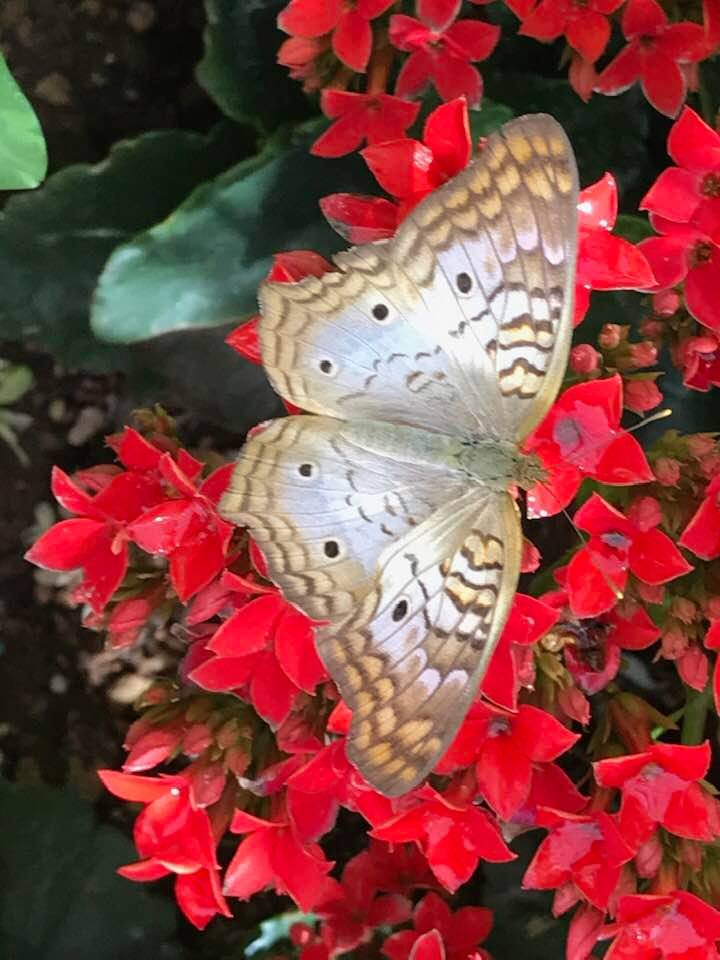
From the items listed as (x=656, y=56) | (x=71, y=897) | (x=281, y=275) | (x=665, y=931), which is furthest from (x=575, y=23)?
(x=71, y=897)

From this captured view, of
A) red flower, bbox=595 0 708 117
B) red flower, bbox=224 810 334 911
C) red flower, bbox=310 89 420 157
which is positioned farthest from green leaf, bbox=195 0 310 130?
red flower, bbox=224 810 334 911

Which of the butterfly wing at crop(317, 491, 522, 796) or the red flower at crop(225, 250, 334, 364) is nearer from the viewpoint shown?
the butterfly wing at crop(317, 491, 522, 796)

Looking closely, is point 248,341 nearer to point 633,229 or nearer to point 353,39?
point 353,39

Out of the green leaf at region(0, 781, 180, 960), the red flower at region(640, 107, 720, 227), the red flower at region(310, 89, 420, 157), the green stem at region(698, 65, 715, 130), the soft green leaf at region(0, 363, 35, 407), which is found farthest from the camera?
Result: the soft green leaf at region(0, 363, 35, 407)

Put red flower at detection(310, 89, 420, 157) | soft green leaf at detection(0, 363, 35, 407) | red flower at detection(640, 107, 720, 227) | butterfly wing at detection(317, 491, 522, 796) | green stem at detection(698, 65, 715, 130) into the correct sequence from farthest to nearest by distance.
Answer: soft green leaf at detection(0, 363, 35, 407)
green stem at detection(698, 65, 715, 130)
red flower at detection(310, 89, 420, 157)
red flower at detection(640, 107, 720, 227)
butterfly wing at detection(317, 491, 522, 796)

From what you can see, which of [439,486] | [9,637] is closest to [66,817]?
[9,637]

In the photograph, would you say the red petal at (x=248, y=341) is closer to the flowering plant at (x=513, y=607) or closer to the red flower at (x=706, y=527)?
the flowering plant at (x=513, y=607)

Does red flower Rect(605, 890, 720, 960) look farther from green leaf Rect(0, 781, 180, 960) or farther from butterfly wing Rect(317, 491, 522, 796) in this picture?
green leaf Rect(0, 781, 180, 960)
